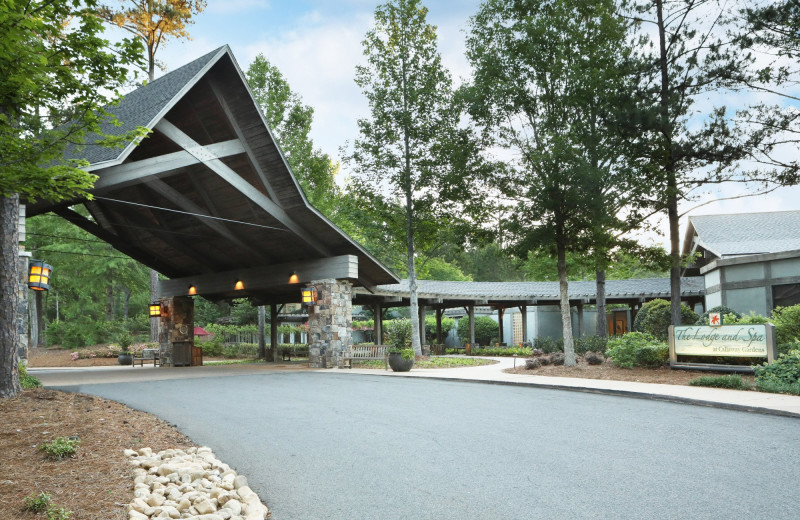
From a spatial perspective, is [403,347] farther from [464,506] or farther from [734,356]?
[464,506]

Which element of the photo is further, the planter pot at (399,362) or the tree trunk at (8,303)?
the planter pot at (399,362)

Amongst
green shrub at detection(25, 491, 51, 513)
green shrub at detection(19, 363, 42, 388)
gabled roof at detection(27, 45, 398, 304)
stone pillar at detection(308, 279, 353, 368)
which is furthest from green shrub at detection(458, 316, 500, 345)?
green shrub at detection(25, 491, 51, 513)

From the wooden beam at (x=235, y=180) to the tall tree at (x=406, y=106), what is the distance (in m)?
5.21

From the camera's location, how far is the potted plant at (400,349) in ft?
51.9

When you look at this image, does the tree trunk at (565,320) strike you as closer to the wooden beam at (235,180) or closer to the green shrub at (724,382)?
the green shrub at (724,382)

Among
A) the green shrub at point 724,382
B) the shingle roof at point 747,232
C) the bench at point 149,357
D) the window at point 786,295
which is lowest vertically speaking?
the bench at point 149,357

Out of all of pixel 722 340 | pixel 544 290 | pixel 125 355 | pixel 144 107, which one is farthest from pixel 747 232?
pixel 125 355

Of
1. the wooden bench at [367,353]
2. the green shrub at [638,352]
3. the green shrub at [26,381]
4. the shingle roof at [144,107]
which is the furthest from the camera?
the wooden bench at [367,353]

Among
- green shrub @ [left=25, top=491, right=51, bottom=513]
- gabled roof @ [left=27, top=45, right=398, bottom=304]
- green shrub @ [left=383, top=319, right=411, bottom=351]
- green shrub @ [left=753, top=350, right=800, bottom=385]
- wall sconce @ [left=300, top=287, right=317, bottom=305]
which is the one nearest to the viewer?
green shrub @ [left=25, top=491, right=51, bottom=513]

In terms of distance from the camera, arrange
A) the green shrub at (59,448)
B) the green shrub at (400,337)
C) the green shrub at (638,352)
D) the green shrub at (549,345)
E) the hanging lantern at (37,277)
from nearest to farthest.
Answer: the green shrub at (59,448) → the hanging lantern at (37,277) → the green shrub at (638,352) → the green shrub at (400,337) → the green shrub at (549,345)

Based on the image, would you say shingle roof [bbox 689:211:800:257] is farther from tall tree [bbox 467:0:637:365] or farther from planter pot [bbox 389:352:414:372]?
planter pot [bbox 389:352:414:372]

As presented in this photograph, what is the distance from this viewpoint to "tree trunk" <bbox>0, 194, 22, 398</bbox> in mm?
7648

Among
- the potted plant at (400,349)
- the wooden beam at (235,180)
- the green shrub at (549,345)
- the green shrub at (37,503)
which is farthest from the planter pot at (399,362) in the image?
the green shrub at (37,503)

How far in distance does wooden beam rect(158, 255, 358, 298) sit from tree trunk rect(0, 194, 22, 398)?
984 centimetres
